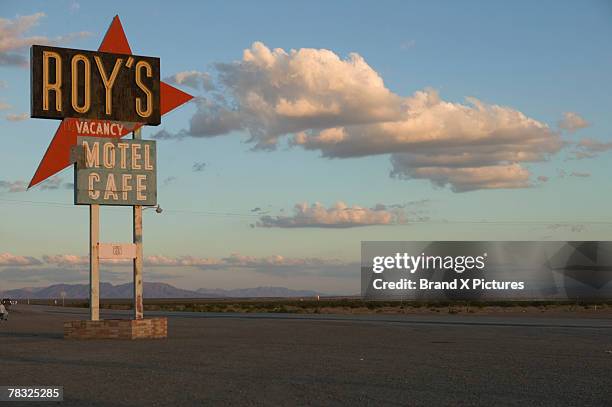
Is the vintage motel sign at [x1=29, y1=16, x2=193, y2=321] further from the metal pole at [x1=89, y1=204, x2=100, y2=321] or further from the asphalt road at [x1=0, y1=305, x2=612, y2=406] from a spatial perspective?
the asphalt road at [x1=0, y1=305, x2=612, y2=406]

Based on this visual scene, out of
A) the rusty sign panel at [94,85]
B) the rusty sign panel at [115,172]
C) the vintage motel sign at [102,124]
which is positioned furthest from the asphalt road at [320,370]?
the rusty sign panel at [94,85]

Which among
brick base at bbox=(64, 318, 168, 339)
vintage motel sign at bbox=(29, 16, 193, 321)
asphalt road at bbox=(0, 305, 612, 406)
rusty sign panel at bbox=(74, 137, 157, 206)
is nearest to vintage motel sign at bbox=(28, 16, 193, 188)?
vintage motel sign at bbox=(29, 16, 193, 321)

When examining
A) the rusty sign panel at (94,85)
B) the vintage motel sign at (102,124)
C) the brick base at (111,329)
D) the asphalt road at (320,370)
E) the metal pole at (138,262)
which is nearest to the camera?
the asphalt road at (320,370)

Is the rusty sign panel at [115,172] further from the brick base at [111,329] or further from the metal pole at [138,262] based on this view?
the brick base at [111,329]

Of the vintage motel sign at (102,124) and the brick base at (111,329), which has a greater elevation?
the vintage motel sign at (102,124)

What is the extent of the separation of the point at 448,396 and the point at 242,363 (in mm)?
6622

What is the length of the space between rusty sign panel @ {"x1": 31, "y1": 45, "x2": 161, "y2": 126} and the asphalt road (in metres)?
7.48

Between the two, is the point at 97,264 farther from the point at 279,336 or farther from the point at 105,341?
the point at 279,336

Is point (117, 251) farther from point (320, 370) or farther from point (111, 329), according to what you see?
point (320, 370)

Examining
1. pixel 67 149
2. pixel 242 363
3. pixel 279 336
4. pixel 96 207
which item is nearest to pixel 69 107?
pixel 67 149

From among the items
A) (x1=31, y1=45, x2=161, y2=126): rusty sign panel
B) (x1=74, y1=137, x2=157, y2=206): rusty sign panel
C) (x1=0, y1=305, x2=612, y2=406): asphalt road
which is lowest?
(x1=0, y1=305, x2=612, y2=406): asphalt road

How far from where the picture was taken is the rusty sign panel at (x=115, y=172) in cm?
2706

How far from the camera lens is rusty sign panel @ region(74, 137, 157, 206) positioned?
27062 mm

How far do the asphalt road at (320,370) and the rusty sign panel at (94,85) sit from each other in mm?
7483
